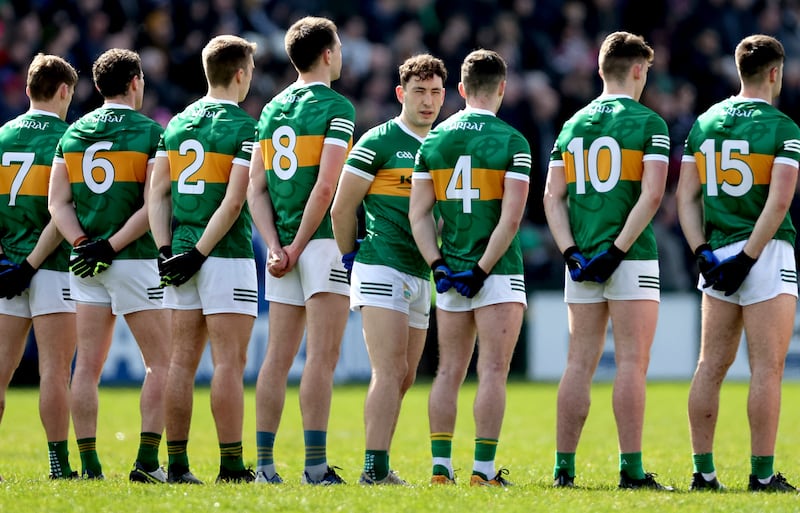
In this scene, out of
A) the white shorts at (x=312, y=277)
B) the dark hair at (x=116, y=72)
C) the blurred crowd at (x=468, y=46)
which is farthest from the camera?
the blurred crowd at (x=468, y=46)

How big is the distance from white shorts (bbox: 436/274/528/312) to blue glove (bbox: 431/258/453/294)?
0.09 metres

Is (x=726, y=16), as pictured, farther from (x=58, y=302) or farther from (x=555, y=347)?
(x=58, y=302)

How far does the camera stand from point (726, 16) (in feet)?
83.3

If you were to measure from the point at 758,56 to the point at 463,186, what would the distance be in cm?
210

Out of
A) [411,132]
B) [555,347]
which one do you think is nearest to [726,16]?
[555,347]

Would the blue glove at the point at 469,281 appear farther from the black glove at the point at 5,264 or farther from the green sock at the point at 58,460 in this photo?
the black glove at the point at 5,264

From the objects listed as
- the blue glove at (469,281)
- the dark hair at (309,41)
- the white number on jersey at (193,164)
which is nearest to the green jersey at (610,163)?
the blue glove at (469,281)

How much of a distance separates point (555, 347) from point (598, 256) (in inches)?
466

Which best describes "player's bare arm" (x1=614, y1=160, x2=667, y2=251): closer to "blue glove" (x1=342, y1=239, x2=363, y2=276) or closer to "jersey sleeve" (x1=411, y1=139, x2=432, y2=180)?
"jersey sleeve" (x1=411, y1=139, x2=432, y2=180)

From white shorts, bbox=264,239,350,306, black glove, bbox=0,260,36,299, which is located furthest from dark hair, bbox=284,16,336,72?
black glove, bbox=0,260,36,299

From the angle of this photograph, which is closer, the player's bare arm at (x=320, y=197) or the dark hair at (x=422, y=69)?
the player's bare arm at (x=320, y=197)

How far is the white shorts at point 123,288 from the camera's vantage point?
909 centimetres

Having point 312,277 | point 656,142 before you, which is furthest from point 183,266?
point 656,142

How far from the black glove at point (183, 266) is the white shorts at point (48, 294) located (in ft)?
3.77
